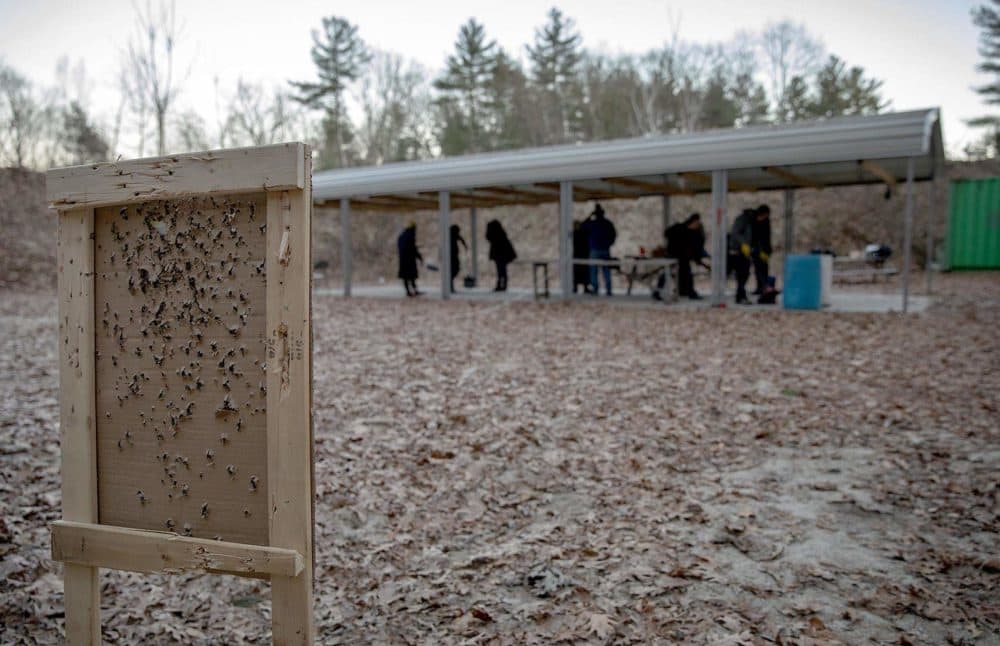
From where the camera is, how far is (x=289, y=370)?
1986 millimetres

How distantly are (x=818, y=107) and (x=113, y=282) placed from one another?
137 ft

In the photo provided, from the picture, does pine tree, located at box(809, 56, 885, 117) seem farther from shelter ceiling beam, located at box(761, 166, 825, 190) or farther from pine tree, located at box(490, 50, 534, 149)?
shelter ceiling beam, located at box(761, 166, 825, 190)

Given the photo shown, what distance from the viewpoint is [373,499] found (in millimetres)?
4508

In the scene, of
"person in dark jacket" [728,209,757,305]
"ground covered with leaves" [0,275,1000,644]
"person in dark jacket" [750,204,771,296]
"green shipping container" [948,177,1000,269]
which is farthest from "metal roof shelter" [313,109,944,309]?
"green shipping container" [948,177,1000,269]

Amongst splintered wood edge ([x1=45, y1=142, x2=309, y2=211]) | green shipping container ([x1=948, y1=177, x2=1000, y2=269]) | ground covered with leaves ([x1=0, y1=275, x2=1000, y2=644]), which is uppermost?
green shipping container ([x1=948, y1=177, x2=1000, y2=269])

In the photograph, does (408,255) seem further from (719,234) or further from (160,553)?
(160,553)

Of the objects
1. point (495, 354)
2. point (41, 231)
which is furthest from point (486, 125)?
point (495, 354)

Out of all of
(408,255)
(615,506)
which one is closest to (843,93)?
(408,255)

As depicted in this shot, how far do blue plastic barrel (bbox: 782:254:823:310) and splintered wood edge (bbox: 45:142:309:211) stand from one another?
42.1 feet

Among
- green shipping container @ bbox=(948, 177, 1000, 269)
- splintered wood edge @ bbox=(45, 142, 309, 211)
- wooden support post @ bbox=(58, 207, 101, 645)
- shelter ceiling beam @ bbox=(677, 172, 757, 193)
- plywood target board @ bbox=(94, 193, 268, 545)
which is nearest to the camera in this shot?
splintered wood edge @ bbox=(45, 142, 309, 211)

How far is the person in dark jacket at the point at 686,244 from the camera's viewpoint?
15.1 meters

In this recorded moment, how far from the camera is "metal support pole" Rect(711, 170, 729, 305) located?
1351cm

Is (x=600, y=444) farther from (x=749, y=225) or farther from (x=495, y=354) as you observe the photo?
(x=749, y=225)

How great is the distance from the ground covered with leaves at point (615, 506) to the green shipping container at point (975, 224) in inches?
675
